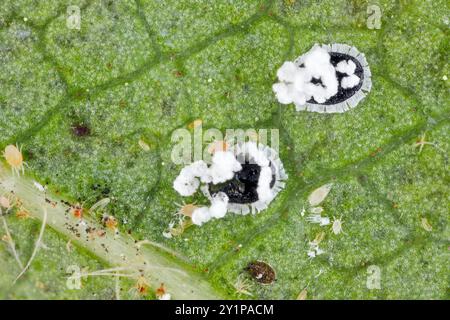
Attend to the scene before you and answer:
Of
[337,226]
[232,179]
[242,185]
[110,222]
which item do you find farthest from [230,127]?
[110,222]

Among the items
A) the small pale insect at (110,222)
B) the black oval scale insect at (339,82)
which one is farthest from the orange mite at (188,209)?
the black oval scale insect at (339,82)

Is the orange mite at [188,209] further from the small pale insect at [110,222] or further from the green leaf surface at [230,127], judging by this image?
the small pale insect at [110,222]

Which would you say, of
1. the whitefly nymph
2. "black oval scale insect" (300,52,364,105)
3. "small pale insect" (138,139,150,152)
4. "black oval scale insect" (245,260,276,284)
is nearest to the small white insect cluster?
"small pale insect" (138,139,150,152)

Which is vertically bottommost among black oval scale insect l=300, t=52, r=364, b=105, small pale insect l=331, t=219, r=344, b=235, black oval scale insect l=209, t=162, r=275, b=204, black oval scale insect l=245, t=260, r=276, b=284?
black oval scale insect l=245, t=260, r=276, b=284

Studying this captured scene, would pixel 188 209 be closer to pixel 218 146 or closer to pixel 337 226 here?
pixel 218 146

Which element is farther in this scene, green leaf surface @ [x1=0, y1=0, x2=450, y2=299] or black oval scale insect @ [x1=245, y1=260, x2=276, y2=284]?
black oval scale insect @ [x1=245, y1=260, x2=276, y2=284]

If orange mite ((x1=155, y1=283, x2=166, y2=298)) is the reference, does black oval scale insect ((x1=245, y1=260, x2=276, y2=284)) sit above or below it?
above

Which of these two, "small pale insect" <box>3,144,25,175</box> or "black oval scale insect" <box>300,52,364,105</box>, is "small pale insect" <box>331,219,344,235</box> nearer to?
"black oval scale insect" <box>300,52,364,105</box>
